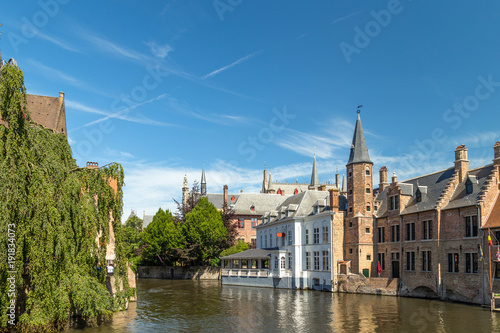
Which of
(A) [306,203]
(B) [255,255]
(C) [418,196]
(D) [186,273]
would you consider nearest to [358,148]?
(C) [418,196]

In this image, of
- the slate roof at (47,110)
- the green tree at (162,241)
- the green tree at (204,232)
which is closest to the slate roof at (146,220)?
the green tree at (162,241)

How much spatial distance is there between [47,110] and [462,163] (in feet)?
115

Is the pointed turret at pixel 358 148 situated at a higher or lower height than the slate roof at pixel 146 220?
higher

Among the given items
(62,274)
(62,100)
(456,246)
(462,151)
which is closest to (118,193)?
(62,274)

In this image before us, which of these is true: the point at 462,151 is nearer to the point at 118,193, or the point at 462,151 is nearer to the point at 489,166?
the point at 489,166

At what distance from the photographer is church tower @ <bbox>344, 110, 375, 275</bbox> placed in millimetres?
42719

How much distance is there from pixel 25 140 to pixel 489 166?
32947 mm

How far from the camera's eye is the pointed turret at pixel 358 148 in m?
44.2

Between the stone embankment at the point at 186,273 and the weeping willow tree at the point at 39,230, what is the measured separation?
154 feet

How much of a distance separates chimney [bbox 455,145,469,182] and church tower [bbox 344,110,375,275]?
8.84 metres

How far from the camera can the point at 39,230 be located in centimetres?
1781

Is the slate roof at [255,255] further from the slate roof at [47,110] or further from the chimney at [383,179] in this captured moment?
the slate roof at [47,110]

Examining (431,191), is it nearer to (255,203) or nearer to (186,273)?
(186,273)

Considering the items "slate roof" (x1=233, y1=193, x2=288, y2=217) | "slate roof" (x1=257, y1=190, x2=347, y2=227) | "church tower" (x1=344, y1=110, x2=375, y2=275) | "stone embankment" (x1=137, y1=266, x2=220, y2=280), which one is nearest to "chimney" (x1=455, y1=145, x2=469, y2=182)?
"church tower" (x1=344, y1=110, x2=375, y2=275)
